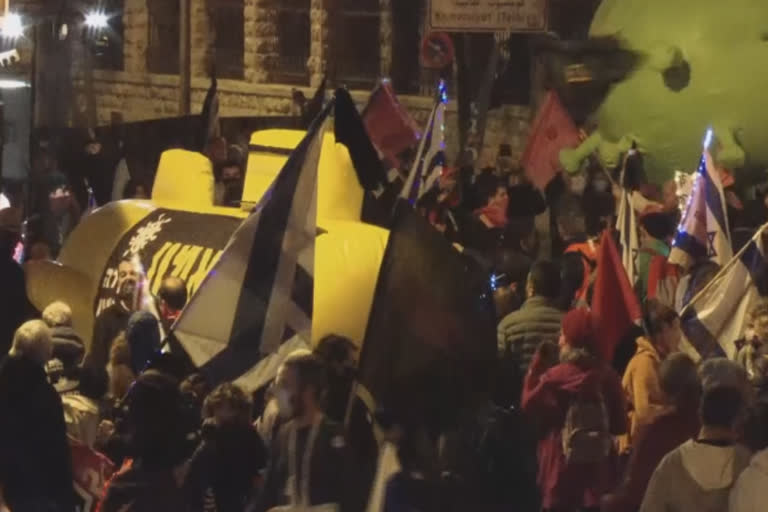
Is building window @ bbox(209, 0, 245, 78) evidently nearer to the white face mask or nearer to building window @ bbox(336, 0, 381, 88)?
building window @ bbox(336, 0, 381, 88)

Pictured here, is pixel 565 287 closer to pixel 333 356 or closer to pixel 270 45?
pixel 333 356

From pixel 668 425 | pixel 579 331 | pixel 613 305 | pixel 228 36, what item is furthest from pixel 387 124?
pixel 228 36

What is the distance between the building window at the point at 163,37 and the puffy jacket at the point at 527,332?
2372 centimetres

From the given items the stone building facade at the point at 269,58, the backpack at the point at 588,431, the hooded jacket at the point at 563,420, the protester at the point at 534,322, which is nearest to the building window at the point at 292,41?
the stone building facade at the point at 269,58

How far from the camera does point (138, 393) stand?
6.48 m

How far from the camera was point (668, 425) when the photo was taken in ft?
22.9

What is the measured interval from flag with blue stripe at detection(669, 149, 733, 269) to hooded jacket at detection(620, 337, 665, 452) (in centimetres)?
187

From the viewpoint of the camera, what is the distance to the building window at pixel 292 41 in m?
29.2

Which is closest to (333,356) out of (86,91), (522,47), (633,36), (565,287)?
(565,287)

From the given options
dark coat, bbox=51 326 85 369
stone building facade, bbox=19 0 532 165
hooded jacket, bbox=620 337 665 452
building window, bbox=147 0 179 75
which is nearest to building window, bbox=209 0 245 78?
stone building facade, bbox=19 0 532 165

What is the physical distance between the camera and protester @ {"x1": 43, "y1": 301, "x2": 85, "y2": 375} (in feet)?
28.9

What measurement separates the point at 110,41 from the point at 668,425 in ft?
93.1

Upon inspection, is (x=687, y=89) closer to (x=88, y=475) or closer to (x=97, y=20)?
(x=88, y=475)

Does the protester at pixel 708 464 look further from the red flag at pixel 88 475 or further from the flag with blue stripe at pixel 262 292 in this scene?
the red flag at pixel 88 475
